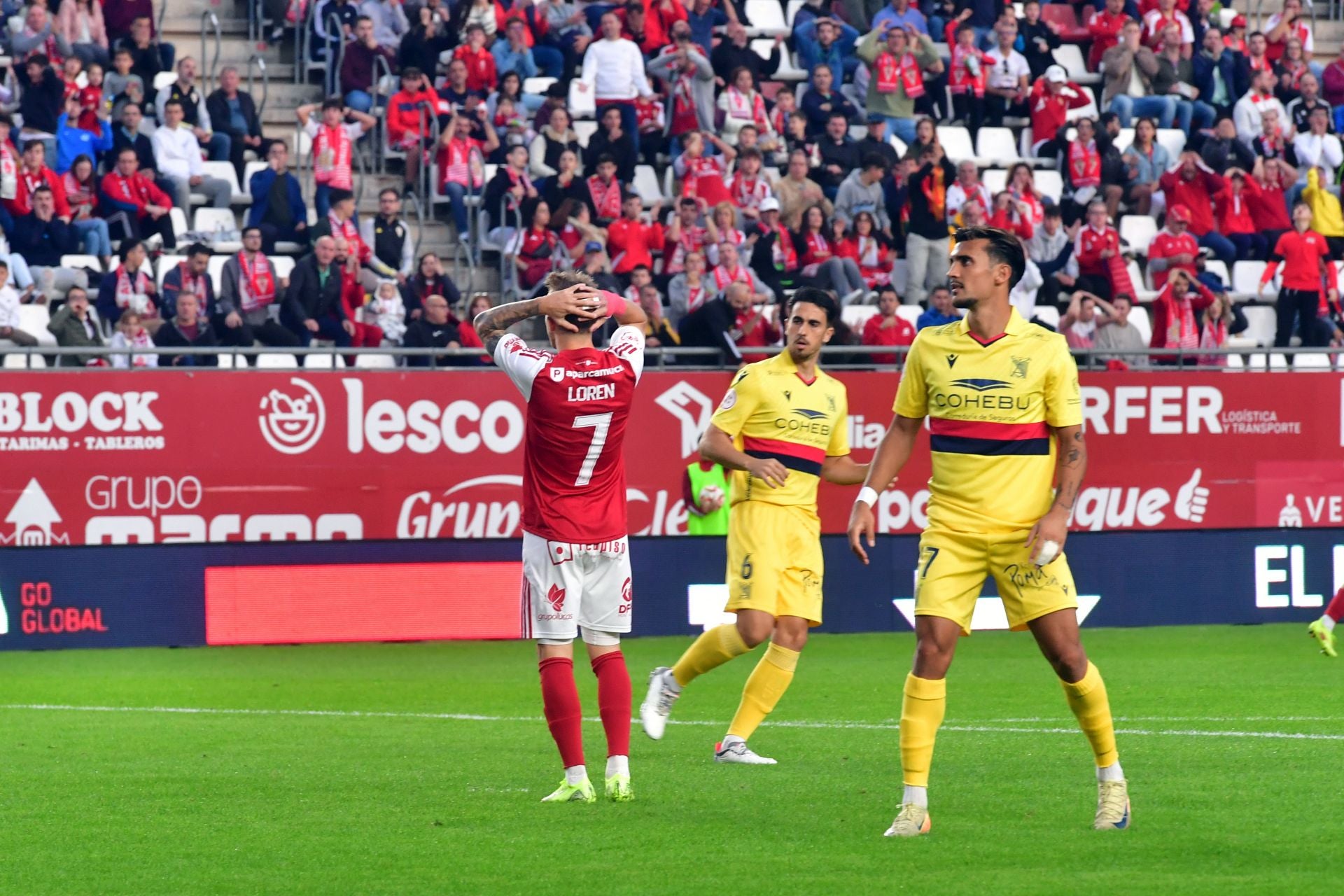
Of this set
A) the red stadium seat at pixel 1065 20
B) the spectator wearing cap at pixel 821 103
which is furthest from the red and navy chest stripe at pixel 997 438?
the red stadium seat at pixel 1065 20

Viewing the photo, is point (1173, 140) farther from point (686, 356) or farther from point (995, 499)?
point (995, 499)

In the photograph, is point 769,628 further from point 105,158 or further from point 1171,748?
point 105,158

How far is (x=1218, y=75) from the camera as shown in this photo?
88.6 feet

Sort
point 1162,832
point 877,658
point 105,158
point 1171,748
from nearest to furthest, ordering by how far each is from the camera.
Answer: point 1162,832 < point 1171,748 < point 877,658 < point 105,158

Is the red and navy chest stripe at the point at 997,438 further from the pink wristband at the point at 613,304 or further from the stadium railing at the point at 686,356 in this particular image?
the stadium railing at the point at 686,356

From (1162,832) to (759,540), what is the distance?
11.1 feet

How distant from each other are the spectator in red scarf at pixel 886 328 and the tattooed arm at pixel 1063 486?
1356 cm

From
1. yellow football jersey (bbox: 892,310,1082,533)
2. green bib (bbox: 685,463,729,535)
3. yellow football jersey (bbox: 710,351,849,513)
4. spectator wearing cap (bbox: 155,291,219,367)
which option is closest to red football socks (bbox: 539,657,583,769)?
yellow football jersey (bbox: 892,310,1082,533)

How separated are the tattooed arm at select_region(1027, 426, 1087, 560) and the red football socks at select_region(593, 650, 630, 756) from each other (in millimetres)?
2054

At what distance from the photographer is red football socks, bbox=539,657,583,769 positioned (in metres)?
8.80

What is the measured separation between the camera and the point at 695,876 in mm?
7023

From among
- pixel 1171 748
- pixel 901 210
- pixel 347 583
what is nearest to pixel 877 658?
pixel 347 583

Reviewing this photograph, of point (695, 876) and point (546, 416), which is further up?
point (546, 416)

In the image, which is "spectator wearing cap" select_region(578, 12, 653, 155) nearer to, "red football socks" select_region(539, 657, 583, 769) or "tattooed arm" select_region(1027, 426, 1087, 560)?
"red football socks" select_region(539, 657, 583, 769)
